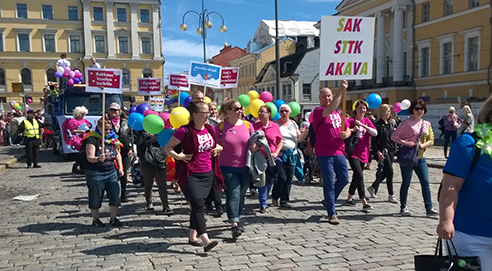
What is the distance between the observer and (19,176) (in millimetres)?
12914

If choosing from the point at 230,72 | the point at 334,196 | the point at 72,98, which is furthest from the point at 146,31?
the point at 334,196

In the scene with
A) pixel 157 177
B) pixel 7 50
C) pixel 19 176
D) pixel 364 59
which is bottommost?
pixel 19 176

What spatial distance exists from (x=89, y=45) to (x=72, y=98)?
46.0 meters

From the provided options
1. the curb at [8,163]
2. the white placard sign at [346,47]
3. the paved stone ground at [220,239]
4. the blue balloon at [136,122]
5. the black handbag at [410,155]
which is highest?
the white placard sign at [346,47]

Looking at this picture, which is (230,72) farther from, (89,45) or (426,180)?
(89,45)

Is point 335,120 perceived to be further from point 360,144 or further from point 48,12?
point 48,12

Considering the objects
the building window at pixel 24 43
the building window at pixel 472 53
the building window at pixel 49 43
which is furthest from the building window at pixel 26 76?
the building window at pixel 472 53

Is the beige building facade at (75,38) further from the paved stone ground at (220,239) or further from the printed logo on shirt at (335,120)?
the printed logo on shirt at (335,120)

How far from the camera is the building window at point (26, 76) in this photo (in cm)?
5672

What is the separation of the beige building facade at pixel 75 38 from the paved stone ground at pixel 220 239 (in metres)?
50.6

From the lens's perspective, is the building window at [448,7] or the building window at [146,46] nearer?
the building window at [448,7]

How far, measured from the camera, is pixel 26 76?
2244 inches

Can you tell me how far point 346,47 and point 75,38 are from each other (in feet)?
192

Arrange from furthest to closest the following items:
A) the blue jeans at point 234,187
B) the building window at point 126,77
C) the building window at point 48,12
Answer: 1. the building window at point 126,77
2. the building window at point 48,12
3. the blue jeans at point 234,187
